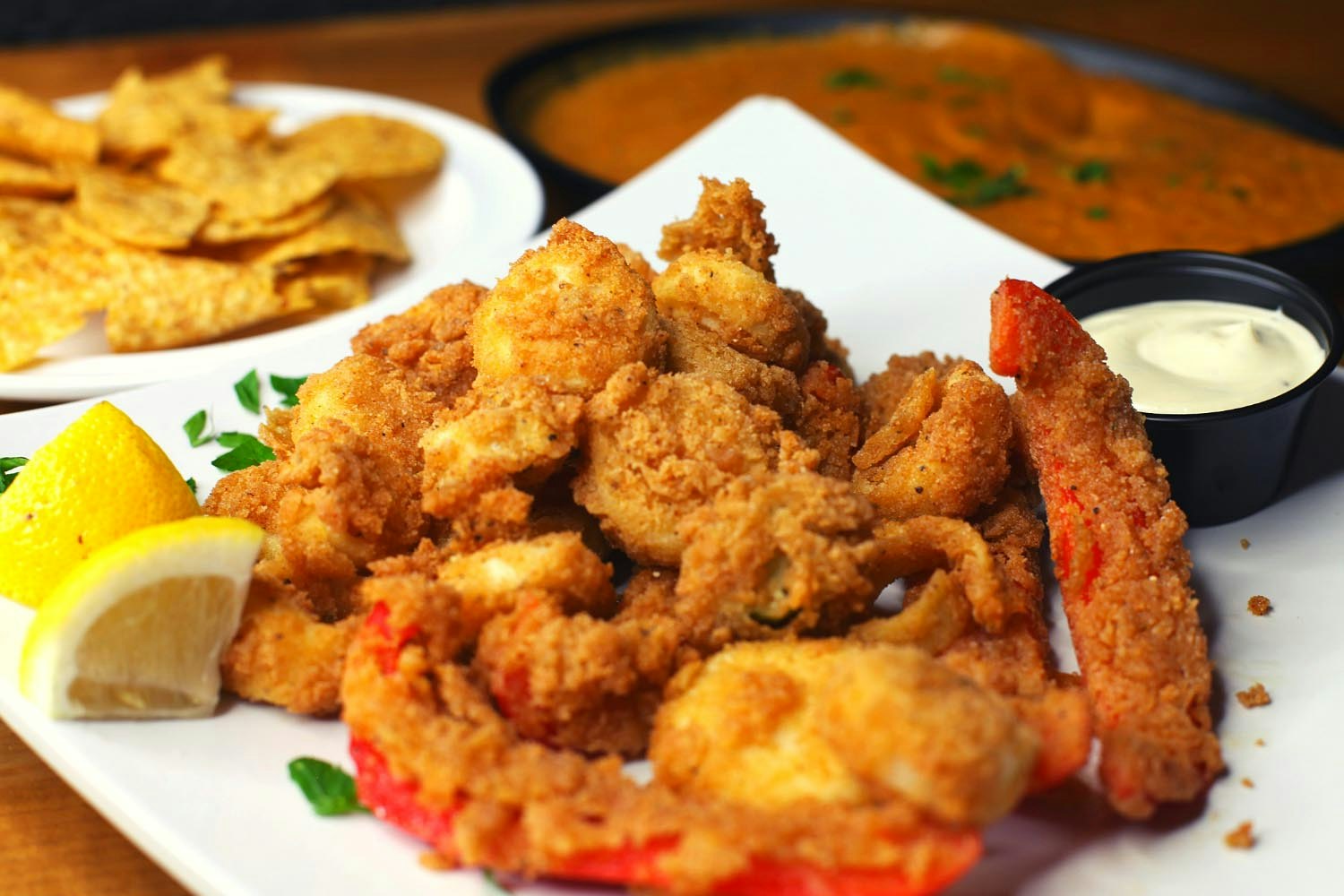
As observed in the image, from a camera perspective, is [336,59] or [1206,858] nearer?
[1206,858]

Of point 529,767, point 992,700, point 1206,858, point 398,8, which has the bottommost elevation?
point 398,8

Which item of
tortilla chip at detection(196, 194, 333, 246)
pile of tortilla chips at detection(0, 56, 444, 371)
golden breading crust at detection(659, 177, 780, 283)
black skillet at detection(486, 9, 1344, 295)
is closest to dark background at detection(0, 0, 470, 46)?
black skillet at detection(486, 9, 1344, 295)

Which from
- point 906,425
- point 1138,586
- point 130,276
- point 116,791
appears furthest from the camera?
point 130,276

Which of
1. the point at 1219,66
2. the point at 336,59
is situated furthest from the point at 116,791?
the point at 1219,66

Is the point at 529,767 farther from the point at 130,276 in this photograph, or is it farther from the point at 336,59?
the point at 336,59

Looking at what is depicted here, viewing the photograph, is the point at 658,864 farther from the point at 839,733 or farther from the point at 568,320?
the point at 568,320

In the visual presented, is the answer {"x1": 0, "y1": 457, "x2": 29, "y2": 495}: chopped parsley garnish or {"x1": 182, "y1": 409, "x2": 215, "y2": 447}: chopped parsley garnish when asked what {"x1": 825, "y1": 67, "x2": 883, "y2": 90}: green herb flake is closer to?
{"x1": 182, "y1": 409, "x2": 215, "y2": 447}: chopped parsley garnish
